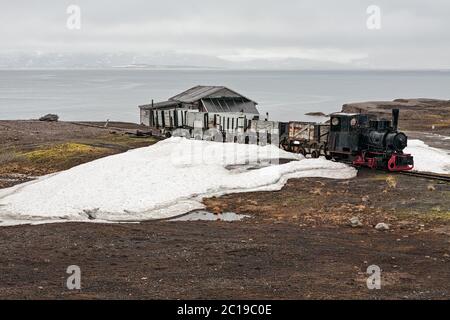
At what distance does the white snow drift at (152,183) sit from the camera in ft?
90.2

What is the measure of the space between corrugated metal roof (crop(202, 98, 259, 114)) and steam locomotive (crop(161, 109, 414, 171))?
9.73 metres

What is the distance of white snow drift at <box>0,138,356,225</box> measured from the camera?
1082 inches

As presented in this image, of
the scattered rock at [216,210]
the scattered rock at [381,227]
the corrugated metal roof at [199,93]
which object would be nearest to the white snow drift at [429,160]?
the scattered rock at [381,227]

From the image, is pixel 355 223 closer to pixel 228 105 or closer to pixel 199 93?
pixel 228 105

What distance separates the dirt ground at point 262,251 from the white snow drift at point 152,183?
1830 millimetres

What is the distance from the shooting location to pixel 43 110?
462 ft

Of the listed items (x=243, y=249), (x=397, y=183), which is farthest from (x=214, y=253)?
(x=397, y=183)

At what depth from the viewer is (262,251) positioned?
20.2m

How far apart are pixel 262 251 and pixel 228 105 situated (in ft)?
145

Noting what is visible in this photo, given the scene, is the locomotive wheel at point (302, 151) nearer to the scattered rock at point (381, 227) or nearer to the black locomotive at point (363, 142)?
the black locomotive at point (363, 142)

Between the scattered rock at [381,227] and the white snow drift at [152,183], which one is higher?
the white snow drift at [152,183]

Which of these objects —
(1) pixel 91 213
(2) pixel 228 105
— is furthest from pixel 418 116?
(1) pixel 91 213

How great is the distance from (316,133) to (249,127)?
9321mm
